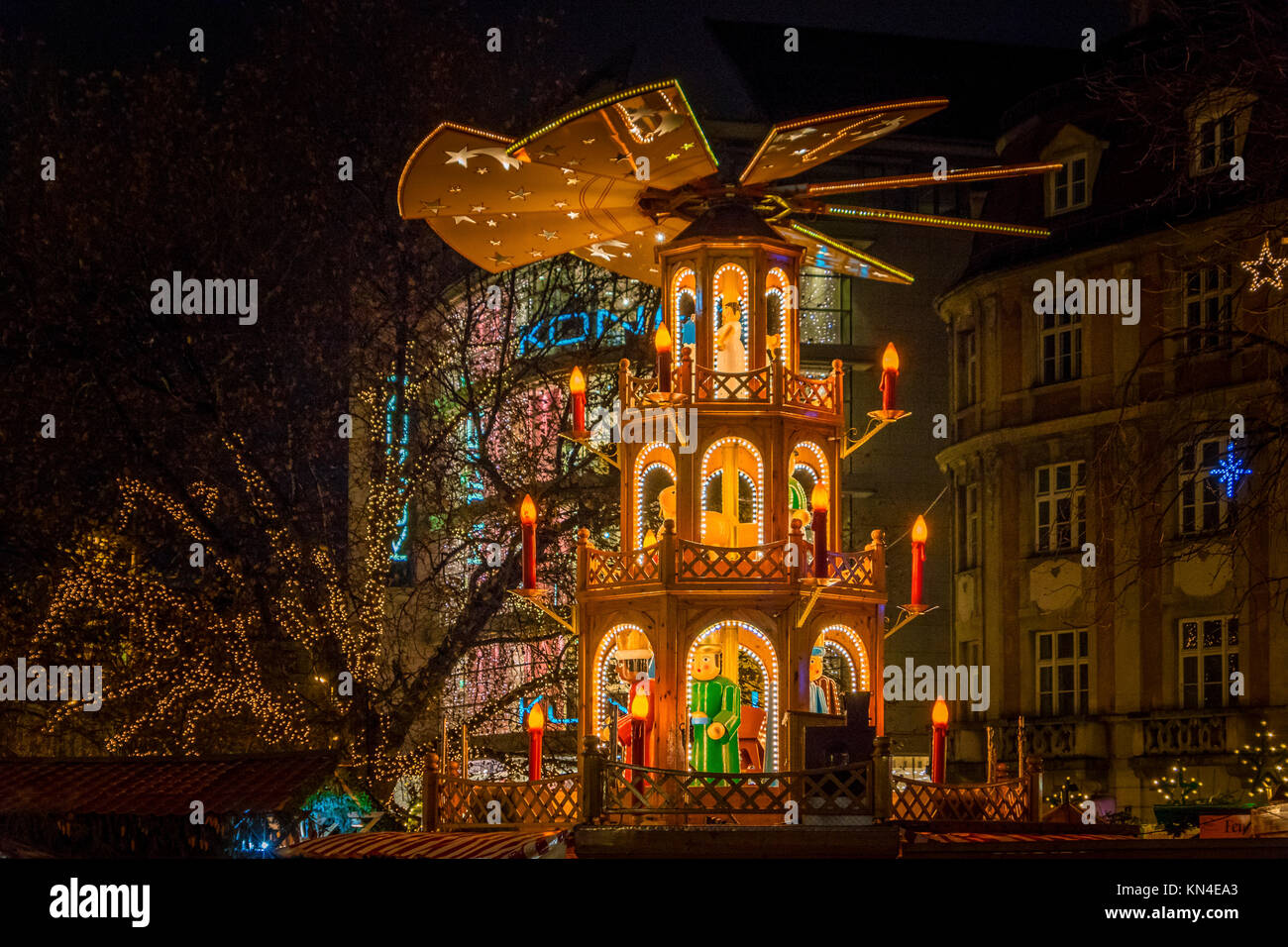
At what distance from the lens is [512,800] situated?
22.0 metres

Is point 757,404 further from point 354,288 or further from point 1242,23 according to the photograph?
point 354,288

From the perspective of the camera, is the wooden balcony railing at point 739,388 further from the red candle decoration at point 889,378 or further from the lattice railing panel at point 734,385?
the red candle decoration at point 889,378

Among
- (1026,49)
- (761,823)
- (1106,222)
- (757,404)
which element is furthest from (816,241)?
(1026,49)

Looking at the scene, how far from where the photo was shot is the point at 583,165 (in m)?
21.9

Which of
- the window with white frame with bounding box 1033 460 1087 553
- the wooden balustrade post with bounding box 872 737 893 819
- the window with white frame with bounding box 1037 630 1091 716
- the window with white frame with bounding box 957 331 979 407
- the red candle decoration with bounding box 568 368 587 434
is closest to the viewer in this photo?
the wooden balustrade post with bounding box 872 737 893 819

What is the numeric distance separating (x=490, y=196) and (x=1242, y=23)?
29.7 feet

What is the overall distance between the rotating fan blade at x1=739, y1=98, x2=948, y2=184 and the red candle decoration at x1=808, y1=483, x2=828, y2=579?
3.98 metres

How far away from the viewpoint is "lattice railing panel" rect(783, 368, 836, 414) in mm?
22297

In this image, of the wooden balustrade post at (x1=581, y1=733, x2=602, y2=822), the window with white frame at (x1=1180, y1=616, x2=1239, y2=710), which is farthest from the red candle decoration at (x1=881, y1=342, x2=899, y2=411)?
the window with white frame at (x1=1180, y1=616, x2=1239, y2=710)

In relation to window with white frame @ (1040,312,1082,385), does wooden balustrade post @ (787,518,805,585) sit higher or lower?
lower

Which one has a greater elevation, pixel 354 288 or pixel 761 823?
pixel 354 288

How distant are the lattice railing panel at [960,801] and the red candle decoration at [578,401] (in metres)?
4.99

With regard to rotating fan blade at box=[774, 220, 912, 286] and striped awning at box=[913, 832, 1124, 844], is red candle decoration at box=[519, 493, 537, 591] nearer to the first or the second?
striped awning at box=[913, 832, 1124, 844]

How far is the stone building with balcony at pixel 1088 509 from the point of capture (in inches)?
1522
